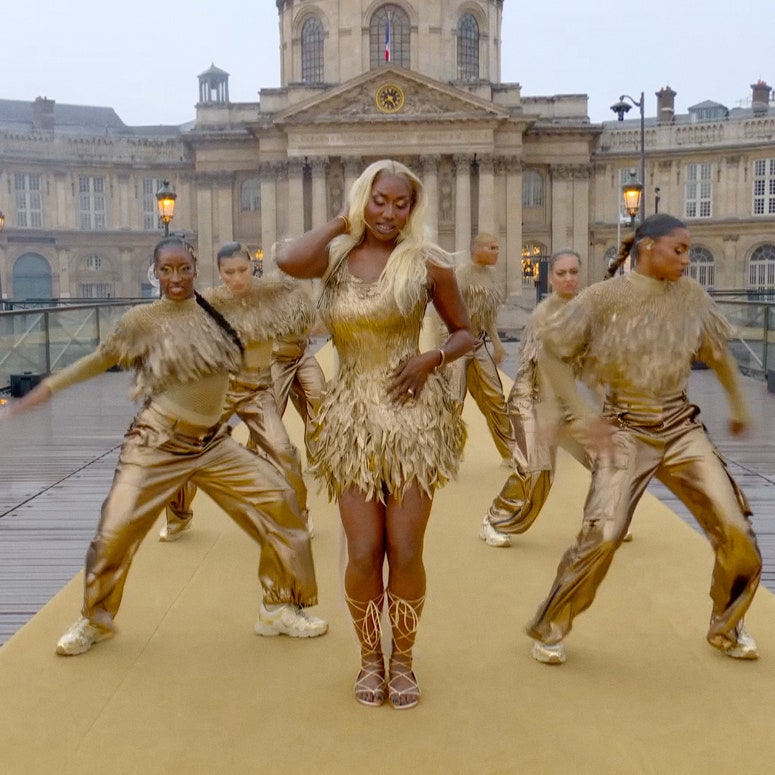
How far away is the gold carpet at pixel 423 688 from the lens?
4168 millimetres

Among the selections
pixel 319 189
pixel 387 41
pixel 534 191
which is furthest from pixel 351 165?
pixel 534 191

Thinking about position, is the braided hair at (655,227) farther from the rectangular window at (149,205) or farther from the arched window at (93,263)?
the arched window at (93,263)

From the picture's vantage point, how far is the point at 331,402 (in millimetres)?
4715

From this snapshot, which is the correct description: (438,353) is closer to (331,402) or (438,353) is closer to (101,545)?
(331,402)

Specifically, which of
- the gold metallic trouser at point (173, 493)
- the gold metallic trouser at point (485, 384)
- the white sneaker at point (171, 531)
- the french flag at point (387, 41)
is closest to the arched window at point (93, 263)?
the french flag at point (387, 41)

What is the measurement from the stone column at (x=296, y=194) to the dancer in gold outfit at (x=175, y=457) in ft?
163

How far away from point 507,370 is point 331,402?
59.6 feet

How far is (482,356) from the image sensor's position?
31.6ft

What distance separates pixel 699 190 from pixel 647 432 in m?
58.0

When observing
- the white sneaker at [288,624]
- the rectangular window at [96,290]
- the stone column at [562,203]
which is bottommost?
the rectangular window at [96,290]

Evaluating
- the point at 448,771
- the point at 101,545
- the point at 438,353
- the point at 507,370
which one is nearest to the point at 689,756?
the point at 448,771

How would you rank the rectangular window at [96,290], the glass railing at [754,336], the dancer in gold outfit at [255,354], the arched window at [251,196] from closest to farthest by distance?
the dancer in gold outfit at [255,354] → the glass railing at [754,336] → the arched window at [251,196] → the rectangular window at [96,290]

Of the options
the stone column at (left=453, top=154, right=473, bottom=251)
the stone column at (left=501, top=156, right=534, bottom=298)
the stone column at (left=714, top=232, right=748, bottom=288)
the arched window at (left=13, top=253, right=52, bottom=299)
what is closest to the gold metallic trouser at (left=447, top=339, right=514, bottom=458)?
the stone column at (left=453, top=154, right=473, bottom=251)

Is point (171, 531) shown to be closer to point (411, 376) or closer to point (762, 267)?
point (411, 376)
